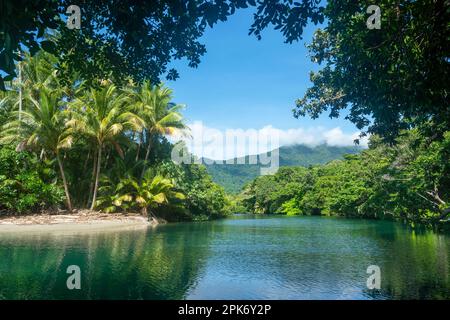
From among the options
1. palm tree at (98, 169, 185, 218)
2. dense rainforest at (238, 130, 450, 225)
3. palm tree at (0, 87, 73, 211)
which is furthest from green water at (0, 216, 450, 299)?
palm tree at (98, 169, 185, 218)

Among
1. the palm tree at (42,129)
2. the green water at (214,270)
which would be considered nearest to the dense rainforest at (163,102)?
the palm tree at (42,129)

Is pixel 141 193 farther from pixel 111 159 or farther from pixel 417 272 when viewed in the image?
pixel 417 272

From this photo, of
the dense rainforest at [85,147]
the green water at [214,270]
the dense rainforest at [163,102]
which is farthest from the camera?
the dense rainforest at [85,147]

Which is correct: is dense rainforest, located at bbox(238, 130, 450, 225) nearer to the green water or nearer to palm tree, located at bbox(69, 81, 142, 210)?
the green water

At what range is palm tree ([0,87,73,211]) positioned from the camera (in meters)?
23.2

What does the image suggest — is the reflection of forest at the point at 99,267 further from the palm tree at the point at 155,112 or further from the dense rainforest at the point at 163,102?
Result: the palm tree at the point at 155,112

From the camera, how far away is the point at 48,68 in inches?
1069

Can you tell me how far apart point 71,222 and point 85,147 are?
22.5 feet

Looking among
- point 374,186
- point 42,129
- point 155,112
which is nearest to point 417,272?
point 42,129

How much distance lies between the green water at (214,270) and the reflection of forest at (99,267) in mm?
22

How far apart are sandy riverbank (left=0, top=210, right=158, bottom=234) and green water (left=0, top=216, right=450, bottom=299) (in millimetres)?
3711

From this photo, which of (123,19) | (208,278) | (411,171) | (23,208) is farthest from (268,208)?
(123,19)

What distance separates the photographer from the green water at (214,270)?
789 cm
